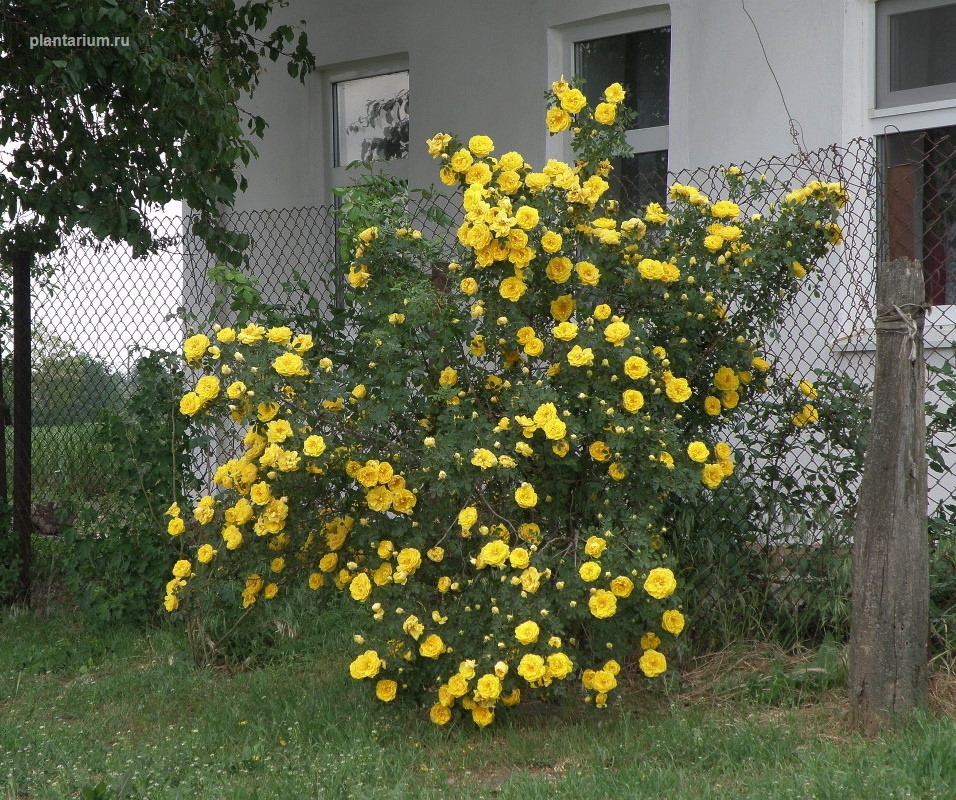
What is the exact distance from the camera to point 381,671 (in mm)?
3643

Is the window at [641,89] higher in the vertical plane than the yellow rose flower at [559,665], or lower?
higher

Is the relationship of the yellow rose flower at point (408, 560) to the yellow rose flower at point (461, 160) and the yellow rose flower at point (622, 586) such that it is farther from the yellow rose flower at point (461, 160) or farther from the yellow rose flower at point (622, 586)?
the yellow rose flower at point (461, 160)

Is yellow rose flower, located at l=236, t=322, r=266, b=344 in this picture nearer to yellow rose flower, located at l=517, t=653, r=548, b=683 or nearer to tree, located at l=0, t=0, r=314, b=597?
yellow rose flower, located at l=517, t=653, r=548, b=683

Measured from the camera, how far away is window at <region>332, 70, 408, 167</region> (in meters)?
7.75

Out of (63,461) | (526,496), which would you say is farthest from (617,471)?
(63,461)

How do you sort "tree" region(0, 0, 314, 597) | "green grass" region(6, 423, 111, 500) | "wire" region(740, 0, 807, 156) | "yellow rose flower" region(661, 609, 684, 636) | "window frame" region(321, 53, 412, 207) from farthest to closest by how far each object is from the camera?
1. "window frame" region(321, 53, 412, 207)
2. "green grass" region(6, 423, 111, 500)
3. "wire" region(740, 0, 807, 156)
4. "tree" region(0, 0, 314, 597)
5. "yellow rose flower" region(661, 609, 684, 636)

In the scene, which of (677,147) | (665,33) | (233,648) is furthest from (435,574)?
(665,33)

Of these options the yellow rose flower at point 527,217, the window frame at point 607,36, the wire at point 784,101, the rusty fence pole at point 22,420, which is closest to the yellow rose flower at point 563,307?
the yellow rose flower at point 527,217

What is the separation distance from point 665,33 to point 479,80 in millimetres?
1191

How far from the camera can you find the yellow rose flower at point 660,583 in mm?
3344

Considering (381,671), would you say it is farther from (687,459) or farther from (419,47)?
(419,47)

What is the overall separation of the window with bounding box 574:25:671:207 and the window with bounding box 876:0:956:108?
4.11ft

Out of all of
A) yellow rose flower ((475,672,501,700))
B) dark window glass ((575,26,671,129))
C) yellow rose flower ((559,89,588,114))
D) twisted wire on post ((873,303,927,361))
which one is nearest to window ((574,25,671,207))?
dark window glass ((575,26,671,129))

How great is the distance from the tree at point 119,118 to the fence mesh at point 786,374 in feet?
1.87
